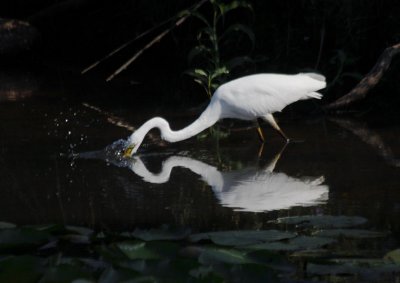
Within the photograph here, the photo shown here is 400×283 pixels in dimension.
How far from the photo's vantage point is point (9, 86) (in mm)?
12484

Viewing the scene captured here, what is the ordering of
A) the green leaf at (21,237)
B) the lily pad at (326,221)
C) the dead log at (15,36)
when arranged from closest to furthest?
the green leaf at (21,237) < the lily pad at (326,221) < the dead log at (15,36)

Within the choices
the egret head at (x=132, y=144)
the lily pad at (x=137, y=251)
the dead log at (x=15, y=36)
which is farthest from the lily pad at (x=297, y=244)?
the dead log at (x=15, y=36)

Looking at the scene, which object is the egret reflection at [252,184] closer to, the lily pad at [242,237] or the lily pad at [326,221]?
the lily pad at [326,221]

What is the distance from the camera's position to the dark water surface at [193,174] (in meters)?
5.95

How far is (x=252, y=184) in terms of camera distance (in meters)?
6.80

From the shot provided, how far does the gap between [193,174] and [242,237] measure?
2.44 metres

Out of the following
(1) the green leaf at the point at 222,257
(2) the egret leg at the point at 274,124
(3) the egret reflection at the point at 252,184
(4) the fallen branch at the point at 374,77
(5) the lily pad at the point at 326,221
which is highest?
(4) the fallen branch at the point at 374,77

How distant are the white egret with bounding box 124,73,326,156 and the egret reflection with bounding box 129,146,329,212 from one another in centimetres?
34

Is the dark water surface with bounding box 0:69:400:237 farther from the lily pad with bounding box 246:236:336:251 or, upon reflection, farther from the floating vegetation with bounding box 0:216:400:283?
the lily pad with bounding box 246:236:336:251

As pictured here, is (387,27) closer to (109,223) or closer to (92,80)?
(92,80)

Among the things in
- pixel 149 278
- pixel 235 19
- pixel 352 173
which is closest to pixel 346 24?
pixel 235 19

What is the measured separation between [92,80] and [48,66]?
1.87 m

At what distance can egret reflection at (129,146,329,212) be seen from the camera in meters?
6.16

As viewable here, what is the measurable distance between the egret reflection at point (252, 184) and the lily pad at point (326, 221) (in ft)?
2.15
